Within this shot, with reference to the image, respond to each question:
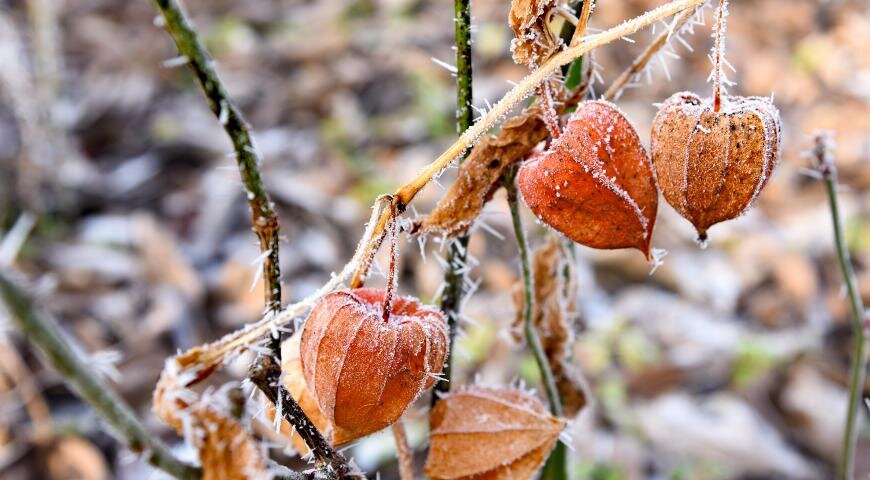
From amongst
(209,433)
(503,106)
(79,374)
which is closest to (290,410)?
(209,433)

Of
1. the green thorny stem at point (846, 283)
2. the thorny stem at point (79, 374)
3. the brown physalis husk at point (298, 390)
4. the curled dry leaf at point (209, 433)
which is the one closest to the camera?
the thorny stem at point (79, 374)

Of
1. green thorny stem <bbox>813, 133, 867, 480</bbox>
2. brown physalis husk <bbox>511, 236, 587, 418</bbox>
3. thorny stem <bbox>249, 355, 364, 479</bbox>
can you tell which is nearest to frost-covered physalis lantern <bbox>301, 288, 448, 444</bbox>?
thorny stem <bbox>249, 355, 364, 479</bbox>

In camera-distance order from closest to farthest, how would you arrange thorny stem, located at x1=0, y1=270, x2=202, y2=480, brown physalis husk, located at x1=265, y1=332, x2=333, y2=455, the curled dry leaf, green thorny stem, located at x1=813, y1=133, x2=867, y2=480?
thorny stem, located at x1=0, y1=270, x2=202, y2=480 → the curled dry leaf → brown physalis husk, located at x1=265, y1=332, x2=333, y2=455 → green thorny stem, located at x1=813, y1=133, x2=867, y2=480

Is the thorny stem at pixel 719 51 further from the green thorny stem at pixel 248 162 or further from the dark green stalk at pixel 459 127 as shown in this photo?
the green thorny stem at pixel 248 162

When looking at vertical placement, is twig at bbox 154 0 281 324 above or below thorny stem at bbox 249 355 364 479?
above

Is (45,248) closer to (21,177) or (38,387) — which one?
(21,177)

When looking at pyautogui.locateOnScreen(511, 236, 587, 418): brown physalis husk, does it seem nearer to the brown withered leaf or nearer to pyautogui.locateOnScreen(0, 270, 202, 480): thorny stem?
the brown withered leaf

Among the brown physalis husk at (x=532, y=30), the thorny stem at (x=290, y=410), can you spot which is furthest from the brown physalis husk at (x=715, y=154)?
the thorny stem at (x=290, y=410)
